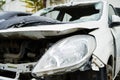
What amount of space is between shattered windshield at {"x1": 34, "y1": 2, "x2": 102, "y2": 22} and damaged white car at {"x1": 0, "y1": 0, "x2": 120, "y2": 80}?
77 cm

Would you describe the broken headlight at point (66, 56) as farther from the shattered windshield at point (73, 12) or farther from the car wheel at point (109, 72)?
the shattered windshield at point (73, 12)

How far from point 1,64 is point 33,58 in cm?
37

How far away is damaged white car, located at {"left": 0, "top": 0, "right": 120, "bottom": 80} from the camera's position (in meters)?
2.85

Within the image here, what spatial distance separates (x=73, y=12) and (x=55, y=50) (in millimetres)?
2458

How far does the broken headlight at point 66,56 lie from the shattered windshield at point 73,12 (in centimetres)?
155

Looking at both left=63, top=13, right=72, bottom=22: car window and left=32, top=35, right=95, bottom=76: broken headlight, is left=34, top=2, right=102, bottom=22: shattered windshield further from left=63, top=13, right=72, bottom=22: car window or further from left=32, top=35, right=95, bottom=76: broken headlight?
left=32, top=35, right=95, bottom=76: broken headlight

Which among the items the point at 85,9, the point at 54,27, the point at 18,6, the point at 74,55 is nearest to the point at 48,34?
the point at 54,27

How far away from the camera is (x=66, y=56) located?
9.48 ft

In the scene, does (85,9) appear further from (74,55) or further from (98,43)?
(74,55)

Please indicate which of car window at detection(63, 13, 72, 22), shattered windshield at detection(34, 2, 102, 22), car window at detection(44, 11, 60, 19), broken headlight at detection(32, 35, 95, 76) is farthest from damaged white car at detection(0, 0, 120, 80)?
car window at detection(44, 11, 60, 19)

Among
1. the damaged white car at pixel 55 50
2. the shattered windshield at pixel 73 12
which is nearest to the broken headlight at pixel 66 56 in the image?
the damaged white car at pixel 55 50

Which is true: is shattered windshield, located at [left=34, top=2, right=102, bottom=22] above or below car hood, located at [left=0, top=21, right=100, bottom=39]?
below

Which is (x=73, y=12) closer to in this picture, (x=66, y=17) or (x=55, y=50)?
(x=66, y=17)

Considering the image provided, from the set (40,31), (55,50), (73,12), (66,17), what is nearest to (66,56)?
(55,50)
